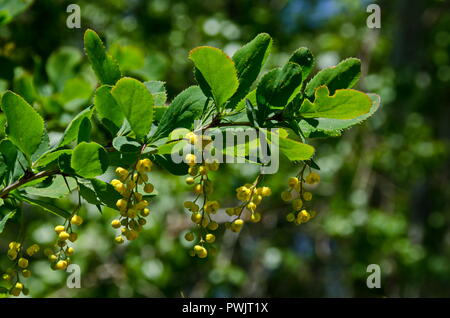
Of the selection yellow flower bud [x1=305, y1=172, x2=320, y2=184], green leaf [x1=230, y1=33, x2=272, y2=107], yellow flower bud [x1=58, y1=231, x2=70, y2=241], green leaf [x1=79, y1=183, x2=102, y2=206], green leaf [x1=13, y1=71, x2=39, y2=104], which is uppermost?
green leaf [x1=13, y1=71, x2=39, y2=104]

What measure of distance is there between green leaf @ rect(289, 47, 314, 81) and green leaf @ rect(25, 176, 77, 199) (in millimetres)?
381

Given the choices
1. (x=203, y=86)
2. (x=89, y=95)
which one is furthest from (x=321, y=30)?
(x=203, y=86)

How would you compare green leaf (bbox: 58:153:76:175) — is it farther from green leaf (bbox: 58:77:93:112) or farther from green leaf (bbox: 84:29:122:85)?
green leaf (bbox: 58:77:93:112)

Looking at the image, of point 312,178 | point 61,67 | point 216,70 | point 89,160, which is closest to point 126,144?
point 89,160

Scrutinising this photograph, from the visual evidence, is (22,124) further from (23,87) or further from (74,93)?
(74,93)

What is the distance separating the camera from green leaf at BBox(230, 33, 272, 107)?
0.77 meters

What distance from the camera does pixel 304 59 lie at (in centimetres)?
77

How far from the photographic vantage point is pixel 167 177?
275cm

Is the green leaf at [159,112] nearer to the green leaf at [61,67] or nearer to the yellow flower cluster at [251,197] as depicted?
the yellow flower cluster at [251,197]

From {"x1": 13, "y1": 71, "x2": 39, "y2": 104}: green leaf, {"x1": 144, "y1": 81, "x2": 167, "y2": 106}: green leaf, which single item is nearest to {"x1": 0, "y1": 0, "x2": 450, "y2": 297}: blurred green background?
{"x1": 13, "y1": 71, "x2": 39, "y2": 104}: green leaf

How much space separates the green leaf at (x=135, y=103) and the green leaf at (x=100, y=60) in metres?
0.09
